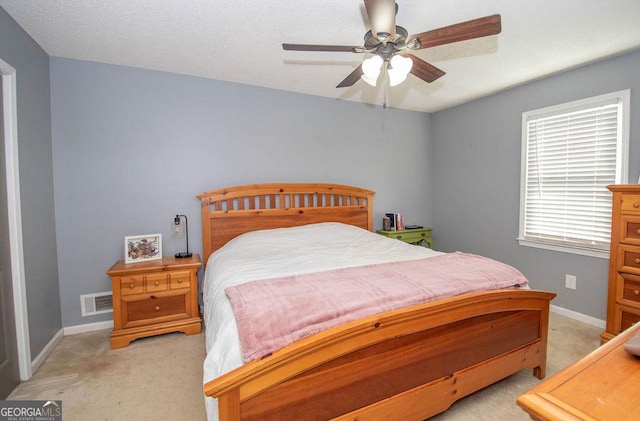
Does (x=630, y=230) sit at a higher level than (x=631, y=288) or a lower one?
higher

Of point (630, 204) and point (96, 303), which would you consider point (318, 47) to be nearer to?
point (630, 204)

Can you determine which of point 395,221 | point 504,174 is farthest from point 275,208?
point 504,174

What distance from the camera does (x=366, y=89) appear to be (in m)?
3.33

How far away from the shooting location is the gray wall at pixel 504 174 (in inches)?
105

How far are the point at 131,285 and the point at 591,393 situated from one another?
2837mm

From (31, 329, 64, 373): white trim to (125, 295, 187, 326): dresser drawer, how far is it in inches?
23.1

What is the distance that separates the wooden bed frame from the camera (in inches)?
43.8

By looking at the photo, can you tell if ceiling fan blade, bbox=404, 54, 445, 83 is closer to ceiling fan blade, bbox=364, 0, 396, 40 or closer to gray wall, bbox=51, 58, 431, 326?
ceiling fan blade, bbox=364, 0, 396, 40

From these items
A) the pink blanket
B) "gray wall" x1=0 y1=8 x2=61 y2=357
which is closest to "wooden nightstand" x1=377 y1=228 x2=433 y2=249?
the pink blanket

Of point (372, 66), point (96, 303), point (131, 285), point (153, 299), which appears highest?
point (372, 66)

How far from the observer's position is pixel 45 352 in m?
2.25

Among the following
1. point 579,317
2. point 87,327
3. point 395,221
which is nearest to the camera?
point 87,327

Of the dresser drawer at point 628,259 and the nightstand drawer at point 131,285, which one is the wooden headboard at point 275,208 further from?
the dresser drawer at point 628,259

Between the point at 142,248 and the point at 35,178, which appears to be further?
the point at 142,248
